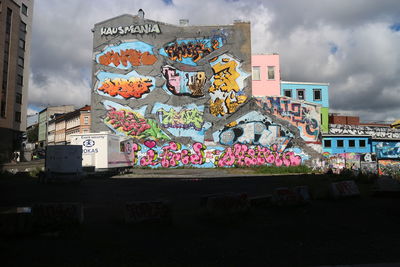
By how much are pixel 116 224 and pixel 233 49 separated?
26.8 m

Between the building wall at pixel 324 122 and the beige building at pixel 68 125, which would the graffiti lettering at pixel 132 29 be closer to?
the building wall at pixel 324 122

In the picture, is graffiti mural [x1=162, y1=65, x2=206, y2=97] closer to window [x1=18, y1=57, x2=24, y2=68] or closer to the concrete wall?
the concrete wall

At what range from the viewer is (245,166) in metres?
29.1

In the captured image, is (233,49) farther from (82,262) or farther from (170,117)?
(82,262)

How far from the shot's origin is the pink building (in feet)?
115

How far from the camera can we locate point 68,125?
228 ft

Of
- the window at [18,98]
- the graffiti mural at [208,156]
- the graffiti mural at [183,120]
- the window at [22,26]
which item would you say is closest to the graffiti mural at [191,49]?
the graffiti mural at [183,120]

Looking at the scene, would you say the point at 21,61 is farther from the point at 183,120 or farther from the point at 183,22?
the point at 183,120

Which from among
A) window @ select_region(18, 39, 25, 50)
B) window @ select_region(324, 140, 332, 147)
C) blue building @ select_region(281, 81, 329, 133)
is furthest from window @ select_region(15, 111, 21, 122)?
window @ select_region(324, 140, 332, 147)

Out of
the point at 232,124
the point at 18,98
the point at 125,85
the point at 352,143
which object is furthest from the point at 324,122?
the point at 18,98

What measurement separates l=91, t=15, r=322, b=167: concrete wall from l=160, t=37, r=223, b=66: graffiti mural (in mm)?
102

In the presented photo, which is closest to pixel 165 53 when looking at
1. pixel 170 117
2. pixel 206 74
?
pixel 206 74

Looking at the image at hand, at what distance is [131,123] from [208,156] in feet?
27.5

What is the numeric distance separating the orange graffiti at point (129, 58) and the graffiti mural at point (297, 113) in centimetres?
1198
